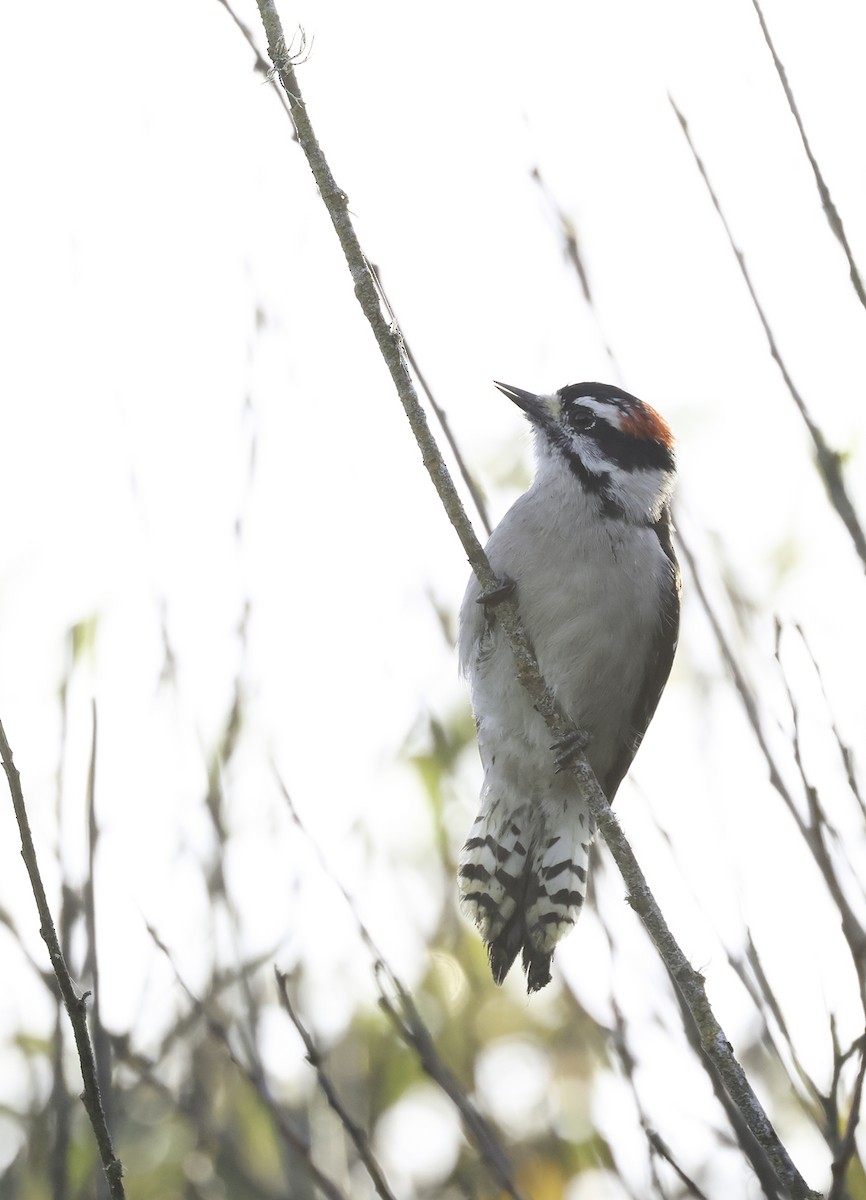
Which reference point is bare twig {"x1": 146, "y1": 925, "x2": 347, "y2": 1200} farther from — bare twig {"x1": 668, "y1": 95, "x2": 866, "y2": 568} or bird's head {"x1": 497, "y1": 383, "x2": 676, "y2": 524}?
bird's head {"x1": 497, "y1": 383, "x2": 676, "y2": 524}

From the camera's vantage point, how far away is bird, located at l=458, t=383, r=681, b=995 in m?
5.30

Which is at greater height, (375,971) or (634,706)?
(634,706)

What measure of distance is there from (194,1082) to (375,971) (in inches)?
46.2

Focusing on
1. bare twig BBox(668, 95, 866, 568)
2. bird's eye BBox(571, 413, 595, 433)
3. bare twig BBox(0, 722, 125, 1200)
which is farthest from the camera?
bird's eye BBox(571, 413, 595, 433)

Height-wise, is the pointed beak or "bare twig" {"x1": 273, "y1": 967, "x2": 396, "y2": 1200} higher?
the pointed beak

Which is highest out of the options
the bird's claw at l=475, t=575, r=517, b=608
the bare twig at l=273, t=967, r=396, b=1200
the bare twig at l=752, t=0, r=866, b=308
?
the bare twig at l=752, t=0, r=866, b=308

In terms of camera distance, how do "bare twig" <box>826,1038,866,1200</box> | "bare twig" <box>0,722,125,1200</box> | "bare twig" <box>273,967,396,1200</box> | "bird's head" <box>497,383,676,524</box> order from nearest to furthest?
"bare twig" <box>0,722,125,1200</box>, "bare twig" <box>826,1038,866,1200</box>, "bare twig" <box>273,967,396,1200</box>, "bird's head" <box>497,383,676,524</box>

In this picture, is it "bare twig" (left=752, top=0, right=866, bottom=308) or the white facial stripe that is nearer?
"bare twig" (left=752, top=0, right=866, bottom=308)

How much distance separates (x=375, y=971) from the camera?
3.24 meters

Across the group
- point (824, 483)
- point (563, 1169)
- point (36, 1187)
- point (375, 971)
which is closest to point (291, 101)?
point (824, 483)

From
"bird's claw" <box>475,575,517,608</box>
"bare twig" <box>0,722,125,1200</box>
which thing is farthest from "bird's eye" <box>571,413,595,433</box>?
"bare twig" <box>0,722,125,1200</box>

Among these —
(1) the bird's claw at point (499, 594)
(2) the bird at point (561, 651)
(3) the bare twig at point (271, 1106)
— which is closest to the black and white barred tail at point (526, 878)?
(2) the bird at point (561, 651)

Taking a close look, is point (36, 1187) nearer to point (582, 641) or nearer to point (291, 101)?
point (582, 641)

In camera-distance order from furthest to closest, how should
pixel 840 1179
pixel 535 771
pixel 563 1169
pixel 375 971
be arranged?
pixel 535 771, pixel 563 1169, pixel 375 971, pixel 840 1179
